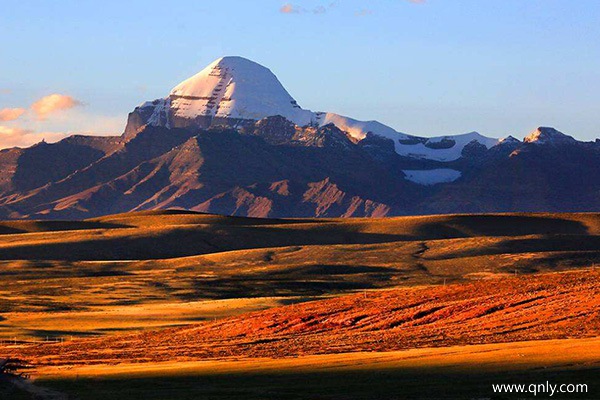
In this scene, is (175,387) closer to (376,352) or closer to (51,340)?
(376,352)

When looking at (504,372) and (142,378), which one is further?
(142,378)

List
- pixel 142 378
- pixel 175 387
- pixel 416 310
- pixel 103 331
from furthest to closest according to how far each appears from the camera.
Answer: pixel 103 331, pixel 416 310, pixel 142 378, pixel 175 387

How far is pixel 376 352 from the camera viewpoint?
5947 centimetres

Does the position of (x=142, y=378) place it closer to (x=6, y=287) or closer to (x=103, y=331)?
(x=103, y=331)

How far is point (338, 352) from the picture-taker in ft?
201

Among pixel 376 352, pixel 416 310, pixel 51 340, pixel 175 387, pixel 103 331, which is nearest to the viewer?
pixel 175 387

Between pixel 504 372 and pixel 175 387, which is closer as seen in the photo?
pixel 504 372

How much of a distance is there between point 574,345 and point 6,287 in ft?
334

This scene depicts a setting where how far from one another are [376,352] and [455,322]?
16013 millimetres

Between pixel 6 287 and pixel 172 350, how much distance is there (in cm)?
7940

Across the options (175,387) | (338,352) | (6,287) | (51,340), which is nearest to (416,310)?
(338,352)

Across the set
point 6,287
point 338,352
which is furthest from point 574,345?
point 6,287

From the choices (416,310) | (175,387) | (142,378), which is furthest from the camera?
(416,310)

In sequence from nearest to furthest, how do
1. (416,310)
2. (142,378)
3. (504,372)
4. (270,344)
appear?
(504,372), (142,378), (270,344), (416,310)
